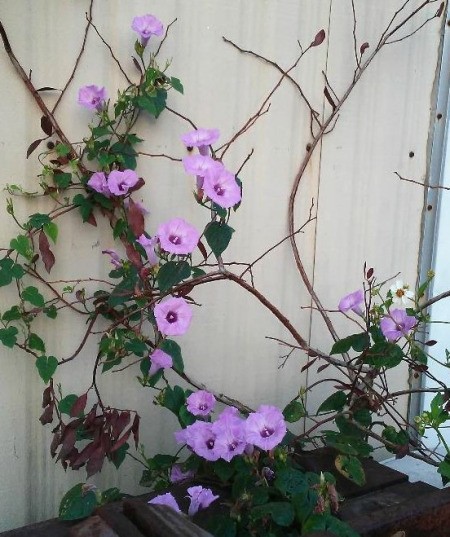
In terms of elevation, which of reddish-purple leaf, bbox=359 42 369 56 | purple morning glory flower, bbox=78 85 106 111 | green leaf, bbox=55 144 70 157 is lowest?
green leaf, bbox=55 144 70 157

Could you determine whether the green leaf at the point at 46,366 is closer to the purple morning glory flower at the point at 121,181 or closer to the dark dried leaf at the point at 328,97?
the purple morning glory flower at the point at 121,181

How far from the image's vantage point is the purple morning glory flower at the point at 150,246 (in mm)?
1615

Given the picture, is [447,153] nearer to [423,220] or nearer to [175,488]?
[423,220]

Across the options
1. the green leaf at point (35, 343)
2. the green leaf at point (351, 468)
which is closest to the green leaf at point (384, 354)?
the green leaf at point (351, 468)

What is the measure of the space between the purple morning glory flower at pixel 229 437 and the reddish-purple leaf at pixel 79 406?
1.01 ft

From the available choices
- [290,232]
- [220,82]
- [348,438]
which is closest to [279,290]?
[290,232]

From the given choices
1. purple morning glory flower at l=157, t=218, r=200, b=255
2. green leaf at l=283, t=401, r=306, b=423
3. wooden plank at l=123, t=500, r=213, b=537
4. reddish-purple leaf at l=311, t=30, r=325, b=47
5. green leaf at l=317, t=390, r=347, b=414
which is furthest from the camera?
reddish-purple leaf at l=311, t=30, r=325, b=47

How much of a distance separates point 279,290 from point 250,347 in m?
0.19

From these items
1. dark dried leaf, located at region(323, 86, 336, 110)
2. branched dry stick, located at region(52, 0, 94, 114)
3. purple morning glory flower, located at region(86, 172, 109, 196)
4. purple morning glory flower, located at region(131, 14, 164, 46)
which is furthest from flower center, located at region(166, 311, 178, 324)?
dark dried leaf, located at region(323, 86, 336, 110)

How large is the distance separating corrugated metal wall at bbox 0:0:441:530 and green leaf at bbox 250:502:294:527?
20.7 inches

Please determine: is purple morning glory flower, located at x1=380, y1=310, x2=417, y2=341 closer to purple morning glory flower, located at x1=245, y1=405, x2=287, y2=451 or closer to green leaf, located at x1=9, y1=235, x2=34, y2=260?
purple morning glory flower, located at x1=245, y1=405, x2=287, y2=451

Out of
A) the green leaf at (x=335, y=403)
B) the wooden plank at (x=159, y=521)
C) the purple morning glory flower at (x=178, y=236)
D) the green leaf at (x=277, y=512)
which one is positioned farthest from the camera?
the green leaf at (x=335, y=403)

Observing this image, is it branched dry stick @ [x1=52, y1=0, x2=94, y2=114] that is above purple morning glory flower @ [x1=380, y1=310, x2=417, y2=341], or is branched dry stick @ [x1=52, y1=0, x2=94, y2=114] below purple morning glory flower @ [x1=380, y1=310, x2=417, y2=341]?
above

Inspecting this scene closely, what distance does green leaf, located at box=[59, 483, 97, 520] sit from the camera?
1.49m
